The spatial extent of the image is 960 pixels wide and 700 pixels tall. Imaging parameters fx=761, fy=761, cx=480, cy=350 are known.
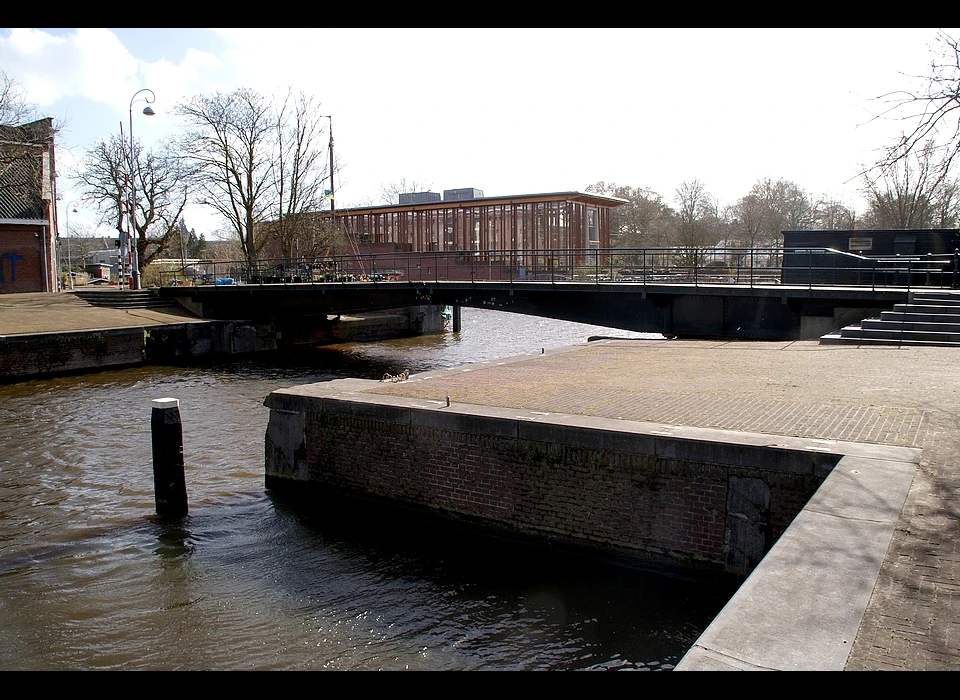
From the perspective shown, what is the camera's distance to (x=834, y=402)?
8898 mm

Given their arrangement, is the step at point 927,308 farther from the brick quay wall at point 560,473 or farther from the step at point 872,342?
the brick quay wall at point 560,473

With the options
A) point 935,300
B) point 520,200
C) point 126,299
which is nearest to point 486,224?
point 520,200

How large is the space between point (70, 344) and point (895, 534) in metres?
25.0

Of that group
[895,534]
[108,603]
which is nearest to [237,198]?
[108,603]

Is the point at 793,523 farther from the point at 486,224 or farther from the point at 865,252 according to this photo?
the point at 486,224

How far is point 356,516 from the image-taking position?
9.67 m

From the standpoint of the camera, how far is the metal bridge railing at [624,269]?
20.2 m

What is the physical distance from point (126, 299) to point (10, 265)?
849cm

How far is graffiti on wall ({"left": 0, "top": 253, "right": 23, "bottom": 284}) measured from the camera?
37.1 meters

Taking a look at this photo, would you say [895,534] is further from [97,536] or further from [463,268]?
[463,268]

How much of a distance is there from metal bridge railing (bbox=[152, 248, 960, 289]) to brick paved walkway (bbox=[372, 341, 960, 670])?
4957 mm
